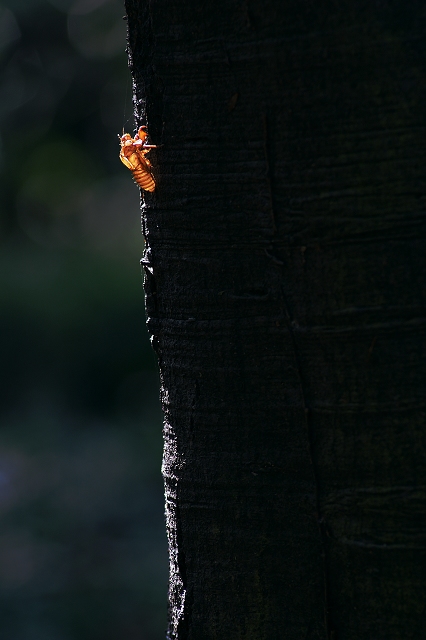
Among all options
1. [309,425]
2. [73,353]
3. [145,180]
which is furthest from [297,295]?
[73,353]

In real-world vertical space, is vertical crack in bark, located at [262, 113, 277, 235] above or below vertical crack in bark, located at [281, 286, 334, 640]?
above

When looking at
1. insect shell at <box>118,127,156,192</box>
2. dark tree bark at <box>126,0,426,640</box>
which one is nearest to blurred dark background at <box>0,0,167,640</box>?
insect shell at <box>118,127,156,192</box>

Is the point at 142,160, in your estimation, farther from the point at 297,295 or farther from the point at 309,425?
the point at 309,425

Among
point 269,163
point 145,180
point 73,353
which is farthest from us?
point 73,353

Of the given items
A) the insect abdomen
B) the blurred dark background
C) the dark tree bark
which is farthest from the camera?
the blurred dark background

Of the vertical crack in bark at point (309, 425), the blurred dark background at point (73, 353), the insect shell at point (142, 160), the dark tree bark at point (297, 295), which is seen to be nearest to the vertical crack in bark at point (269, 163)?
the dark tree bark at point (297, 295)

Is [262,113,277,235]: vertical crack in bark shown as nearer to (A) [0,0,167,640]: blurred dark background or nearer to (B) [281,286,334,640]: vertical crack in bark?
(B) [281,286,334,640]: vertical crack in bark
